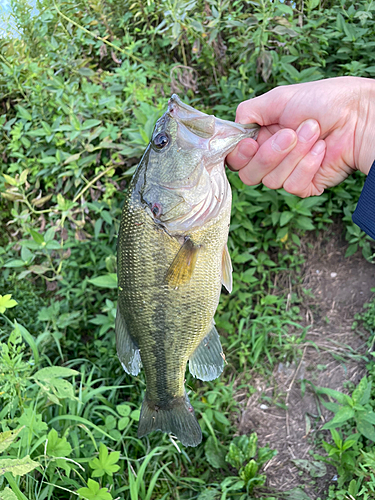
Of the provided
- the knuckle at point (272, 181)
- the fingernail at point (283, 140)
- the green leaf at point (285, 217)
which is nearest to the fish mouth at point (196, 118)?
the fingernail at point (283, 140)

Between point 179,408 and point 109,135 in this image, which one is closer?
point 179,408

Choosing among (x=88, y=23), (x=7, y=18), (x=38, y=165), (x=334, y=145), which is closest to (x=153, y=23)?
(x=88, y=23)

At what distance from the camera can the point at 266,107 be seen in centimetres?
196

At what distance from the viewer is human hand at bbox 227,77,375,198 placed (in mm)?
1856

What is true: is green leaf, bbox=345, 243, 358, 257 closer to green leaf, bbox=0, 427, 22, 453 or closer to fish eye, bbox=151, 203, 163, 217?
fish eye, bbox=151, 203, 163, 217

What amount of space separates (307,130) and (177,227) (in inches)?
30.5

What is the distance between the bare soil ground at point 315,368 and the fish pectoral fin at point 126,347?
1567mm

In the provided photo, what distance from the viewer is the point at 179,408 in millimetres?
1894

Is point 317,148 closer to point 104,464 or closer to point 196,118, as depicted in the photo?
point 196,118

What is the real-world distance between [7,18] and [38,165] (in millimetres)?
1777

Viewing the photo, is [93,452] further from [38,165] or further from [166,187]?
[38,165]

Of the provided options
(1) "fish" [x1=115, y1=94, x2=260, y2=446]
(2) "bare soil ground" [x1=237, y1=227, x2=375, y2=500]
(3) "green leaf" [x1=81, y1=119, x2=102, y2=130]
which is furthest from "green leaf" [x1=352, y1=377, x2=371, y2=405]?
(3) "green leaf" [x1=81, y1=119, x2=102, y2=130]

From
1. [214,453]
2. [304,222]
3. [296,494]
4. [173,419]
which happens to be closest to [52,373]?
[173,419]

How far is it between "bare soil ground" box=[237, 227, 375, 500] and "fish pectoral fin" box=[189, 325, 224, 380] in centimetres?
138
